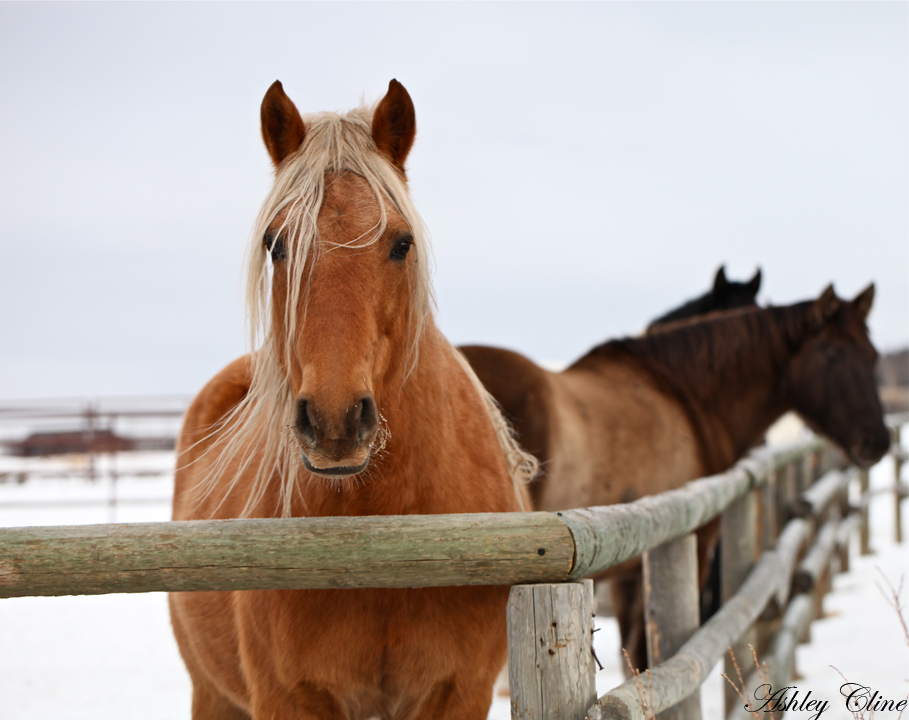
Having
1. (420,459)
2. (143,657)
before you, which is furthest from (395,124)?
(143,657)

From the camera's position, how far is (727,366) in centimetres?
484

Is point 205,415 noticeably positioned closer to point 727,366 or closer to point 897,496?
point 727,366

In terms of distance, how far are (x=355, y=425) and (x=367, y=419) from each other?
37 millimetres

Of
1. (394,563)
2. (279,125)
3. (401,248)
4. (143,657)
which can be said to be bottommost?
(143,657)

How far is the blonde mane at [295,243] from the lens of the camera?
163 cm

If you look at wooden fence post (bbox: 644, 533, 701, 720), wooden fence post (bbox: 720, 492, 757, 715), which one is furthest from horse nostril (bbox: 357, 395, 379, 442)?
wooden fence post (bbox: 720, 492, 757, 715)

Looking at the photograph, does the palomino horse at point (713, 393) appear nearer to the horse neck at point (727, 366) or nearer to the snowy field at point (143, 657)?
the horse neck at point (727, 366)

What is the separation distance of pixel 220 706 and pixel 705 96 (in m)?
20.7

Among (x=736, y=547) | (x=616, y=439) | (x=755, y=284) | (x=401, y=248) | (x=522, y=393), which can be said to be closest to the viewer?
(x=401, y=248)

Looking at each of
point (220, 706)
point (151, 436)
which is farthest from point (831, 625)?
point (151, 436)

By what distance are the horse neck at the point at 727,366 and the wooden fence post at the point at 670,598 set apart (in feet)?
8.02

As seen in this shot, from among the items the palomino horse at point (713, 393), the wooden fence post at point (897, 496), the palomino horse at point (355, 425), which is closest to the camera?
the palomino horse at point (355, 425)

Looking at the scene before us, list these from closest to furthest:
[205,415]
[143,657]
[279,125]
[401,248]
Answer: [401,248] < [279,125] < [205,415] < [143,657]
